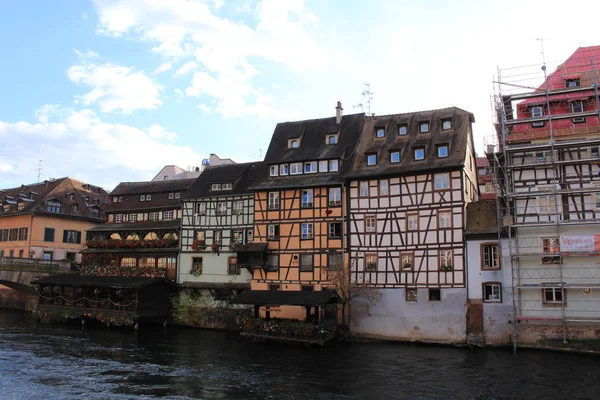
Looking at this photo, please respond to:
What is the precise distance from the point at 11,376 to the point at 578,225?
30.9 metres

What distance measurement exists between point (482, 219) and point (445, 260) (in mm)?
3560

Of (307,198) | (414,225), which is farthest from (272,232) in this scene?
(414,225)

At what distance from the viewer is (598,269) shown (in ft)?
99.1

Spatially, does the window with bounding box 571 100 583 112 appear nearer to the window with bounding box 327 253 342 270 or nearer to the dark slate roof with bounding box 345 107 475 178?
the dark slate roof with bounding box 345 107 475 178

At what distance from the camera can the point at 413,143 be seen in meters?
37.2

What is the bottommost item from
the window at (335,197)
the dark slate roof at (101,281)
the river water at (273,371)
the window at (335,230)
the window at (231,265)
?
the river water at (273,371)

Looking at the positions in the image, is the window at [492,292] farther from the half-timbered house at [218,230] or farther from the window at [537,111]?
the half-timbered house at [218,230]

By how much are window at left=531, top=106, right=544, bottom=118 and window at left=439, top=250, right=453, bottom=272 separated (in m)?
10.1

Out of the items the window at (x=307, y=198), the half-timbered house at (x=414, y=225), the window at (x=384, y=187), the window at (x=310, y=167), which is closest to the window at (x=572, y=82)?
the half-timbered house at (x=414, y=225)

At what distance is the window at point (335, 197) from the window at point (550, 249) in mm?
13486

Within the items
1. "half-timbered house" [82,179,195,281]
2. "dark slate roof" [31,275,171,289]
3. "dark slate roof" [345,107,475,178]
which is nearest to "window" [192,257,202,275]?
"half-timbered house" [82,179,195,281]

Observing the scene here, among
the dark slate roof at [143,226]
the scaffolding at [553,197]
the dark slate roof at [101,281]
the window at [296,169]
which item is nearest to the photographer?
the scaffolding at [553,197]

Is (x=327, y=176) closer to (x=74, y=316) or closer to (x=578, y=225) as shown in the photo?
(x=578, y=225)

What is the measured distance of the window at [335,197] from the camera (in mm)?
37938
